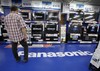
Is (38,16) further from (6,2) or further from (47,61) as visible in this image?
(47,61)

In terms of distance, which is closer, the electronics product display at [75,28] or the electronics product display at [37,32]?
the electronics product display at [37,32]

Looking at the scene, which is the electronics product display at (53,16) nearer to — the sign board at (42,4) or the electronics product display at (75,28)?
the sign board at (42,4)

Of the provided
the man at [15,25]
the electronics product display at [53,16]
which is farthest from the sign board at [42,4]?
the man at [15,25]

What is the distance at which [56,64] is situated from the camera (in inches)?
167

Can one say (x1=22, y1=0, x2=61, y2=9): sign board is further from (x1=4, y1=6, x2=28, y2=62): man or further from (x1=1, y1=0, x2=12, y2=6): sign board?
(x1=4, y1=6, x2=28, y2=62): man

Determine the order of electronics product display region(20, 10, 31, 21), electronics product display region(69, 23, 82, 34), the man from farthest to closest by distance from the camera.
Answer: electronics product display region(69, 23, 82, 34) < electronics product display region(20, 10, 31, 21) < the man

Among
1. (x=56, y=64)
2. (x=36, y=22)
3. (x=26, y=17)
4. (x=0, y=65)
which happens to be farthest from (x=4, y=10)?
(x=56, y=64)

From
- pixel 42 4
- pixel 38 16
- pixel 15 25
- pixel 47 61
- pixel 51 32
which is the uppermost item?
pixel 42 4

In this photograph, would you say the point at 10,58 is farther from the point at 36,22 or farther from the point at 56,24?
the point at 56,24

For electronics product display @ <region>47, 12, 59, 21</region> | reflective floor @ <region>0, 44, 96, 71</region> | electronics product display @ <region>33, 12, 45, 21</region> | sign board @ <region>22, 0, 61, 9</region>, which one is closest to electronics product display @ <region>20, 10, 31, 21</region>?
electronics product display @ <region>33, 12, 45, 21</region>

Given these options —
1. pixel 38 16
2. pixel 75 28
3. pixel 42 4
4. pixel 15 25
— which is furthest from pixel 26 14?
pixel 15 25

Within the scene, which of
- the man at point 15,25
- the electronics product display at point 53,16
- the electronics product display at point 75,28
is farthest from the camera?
the electronics product display at point 75,28

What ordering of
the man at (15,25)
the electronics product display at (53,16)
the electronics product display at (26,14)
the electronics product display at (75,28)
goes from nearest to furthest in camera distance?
the man at (15,25) → the electronics product display at (26,14) → the electronics product display at (53,16) → the electronics product display at (75,28)

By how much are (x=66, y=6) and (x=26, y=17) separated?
2005 millimetres
